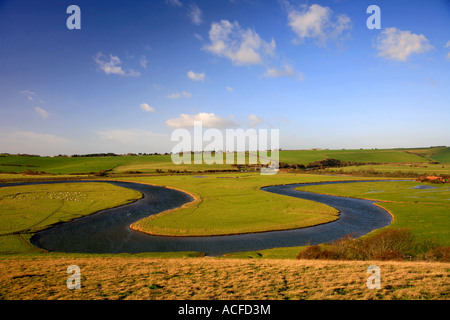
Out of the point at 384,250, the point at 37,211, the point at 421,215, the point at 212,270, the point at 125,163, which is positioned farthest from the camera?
the point at 125,163

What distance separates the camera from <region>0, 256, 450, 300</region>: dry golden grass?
12023 millimetres

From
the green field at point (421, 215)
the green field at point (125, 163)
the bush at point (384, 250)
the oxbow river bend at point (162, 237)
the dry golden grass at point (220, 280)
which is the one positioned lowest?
the oxbow river bend at point (162, 237)

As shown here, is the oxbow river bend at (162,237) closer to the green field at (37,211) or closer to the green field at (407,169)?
the green field at (37,211)

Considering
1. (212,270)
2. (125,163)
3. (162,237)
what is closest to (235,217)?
(162,237)

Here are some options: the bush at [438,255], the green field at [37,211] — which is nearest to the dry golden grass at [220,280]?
the bush at [438,255]

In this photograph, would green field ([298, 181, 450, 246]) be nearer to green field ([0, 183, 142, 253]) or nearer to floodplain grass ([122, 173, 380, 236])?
floodplain grass ([122, 173, 380, 236])

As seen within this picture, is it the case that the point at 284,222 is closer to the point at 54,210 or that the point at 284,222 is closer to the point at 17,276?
the point at 17,276

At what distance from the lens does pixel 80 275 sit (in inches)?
596

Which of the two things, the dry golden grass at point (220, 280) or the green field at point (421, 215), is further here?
the green field at point (421, 215)

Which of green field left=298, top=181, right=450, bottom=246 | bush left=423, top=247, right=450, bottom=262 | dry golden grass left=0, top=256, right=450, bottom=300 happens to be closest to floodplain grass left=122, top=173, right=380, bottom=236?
green field left=298, top=181, right=450, bottom=246

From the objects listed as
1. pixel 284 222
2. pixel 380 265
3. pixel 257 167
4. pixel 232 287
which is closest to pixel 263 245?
pixel 284 222

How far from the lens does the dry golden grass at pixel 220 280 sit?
473 inches

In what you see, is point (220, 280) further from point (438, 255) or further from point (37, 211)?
point (37, 211)

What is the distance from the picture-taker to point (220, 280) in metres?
14.3
